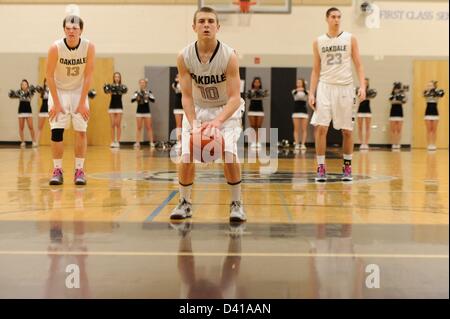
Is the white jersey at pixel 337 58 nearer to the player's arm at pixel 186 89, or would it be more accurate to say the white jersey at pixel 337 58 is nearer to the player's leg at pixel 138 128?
the player's arm at pixel 186 89

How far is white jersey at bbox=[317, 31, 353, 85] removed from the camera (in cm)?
754

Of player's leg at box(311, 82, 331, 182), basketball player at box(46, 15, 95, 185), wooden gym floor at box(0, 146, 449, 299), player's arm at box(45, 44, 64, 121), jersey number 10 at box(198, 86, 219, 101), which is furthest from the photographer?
player's leg at box(311, 82, 331, 182)

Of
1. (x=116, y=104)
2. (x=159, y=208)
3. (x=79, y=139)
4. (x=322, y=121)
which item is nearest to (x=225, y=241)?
(x=159, y=208)

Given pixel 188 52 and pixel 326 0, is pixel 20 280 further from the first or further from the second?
pixel 326 0

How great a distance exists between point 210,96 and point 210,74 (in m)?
0.20

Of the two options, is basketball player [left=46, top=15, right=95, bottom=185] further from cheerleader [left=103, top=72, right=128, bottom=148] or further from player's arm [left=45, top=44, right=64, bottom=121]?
cheerleader [left=103, top=72, right=128, bottom=148]

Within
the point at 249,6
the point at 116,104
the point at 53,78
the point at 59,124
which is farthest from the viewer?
the point at 116,104

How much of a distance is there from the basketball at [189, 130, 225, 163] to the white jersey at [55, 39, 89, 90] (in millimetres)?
2868

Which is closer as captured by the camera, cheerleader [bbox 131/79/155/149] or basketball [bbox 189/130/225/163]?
basketball [bbox 189/130/225/163]

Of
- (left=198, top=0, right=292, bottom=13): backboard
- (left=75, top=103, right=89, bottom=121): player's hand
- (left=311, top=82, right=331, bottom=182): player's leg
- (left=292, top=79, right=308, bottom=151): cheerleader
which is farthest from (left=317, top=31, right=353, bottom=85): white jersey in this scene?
(left=292, top=79, right=308, bottom=151): cheerleader

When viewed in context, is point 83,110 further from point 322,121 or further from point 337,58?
point 337,58

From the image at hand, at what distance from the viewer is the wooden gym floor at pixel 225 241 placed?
2.73 meters

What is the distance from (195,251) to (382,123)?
14634mm

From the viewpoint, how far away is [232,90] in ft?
15.3
